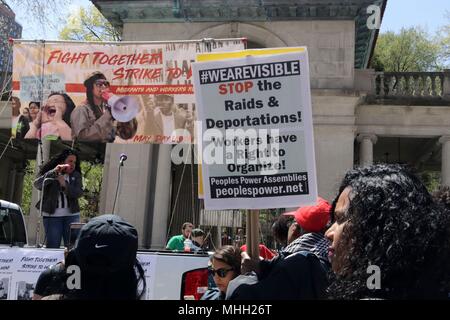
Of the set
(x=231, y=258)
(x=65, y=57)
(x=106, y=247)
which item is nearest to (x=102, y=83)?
(x=65, y=57)

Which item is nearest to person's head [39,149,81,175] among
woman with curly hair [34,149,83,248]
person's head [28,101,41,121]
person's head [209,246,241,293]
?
woman with curly hair [34,149,83,248]

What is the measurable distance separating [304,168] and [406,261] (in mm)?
1612

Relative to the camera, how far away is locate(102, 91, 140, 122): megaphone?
30.6ft

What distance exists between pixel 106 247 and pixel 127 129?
7.02m

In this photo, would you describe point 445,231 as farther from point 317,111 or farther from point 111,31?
point 111,31

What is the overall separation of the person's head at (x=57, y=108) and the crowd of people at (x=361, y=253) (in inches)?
278

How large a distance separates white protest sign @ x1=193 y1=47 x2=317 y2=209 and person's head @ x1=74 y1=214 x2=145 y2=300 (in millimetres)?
968

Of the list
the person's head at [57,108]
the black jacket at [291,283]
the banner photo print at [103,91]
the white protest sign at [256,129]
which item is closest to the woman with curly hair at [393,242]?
the black jacket at [291,283]

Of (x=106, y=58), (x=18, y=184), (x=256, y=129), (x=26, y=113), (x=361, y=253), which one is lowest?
(x=361, y=253)

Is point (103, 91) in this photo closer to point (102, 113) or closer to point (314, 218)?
point (102, 113)

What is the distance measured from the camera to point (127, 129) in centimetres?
941

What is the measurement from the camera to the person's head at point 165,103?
30.2 ft

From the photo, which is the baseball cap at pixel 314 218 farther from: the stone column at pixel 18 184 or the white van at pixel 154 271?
the stone column at pixel 18 184

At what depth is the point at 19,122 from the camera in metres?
9.53
